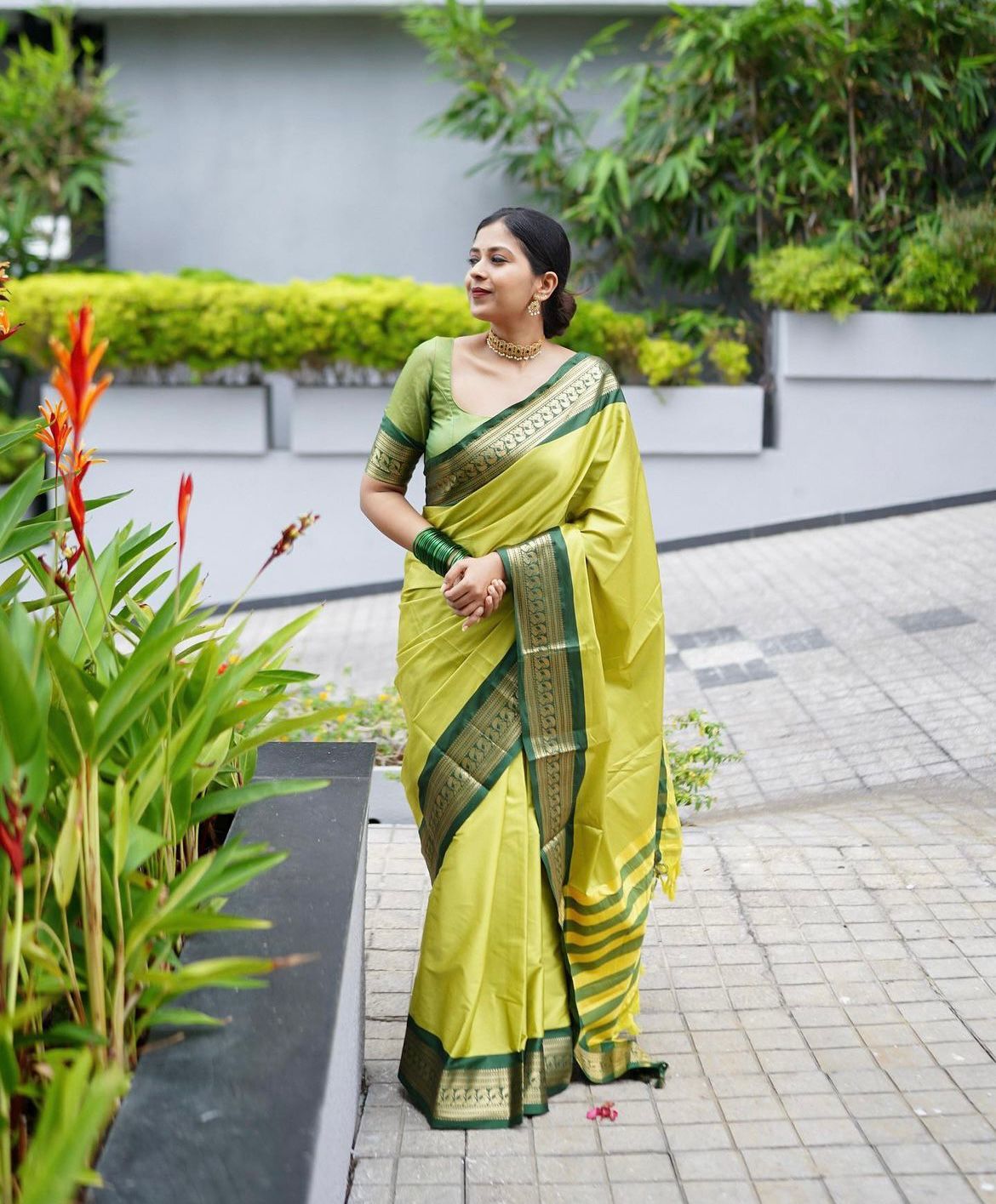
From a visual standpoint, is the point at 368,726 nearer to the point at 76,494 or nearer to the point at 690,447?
the point at 76,494

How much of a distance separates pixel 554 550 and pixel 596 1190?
129cm

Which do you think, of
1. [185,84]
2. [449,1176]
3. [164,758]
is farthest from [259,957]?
[185,84]

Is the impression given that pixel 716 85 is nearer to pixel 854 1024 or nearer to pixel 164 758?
pixel 854 1024

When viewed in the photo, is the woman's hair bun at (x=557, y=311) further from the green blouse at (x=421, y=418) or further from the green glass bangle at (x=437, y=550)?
the green glass bangle at (x=437, y=550)

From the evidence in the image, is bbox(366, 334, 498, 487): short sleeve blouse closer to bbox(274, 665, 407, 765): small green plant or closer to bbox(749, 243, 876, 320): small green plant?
bbox(274, 665, 407, 765): small green plant

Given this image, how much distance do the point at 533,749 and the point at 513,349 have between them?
880 mm

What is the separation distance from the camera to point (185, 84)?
1105cm

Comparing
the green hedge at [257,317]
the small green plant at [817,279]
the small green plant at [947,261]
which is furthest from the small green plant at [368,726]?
the small green plant at [947,261]

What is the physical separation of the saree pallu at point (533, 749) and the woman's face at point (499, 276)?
0.63 feet

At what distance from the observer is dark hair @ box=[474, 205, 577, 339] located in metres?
3.06

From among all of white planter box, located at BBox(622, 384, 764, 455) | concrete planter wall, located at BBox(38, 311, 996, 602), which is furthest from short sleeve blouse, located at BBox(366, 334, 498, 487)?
white planter box, located at BBox(622, 384, 764, 455)

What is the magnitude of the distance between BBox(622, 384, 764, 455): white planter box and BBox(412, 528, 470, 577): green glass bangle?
7020 millimetres

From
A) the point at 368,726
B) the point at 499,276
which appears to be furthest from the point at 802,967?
the point at 368,726

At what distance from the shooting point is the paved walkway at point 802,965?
113 inches
